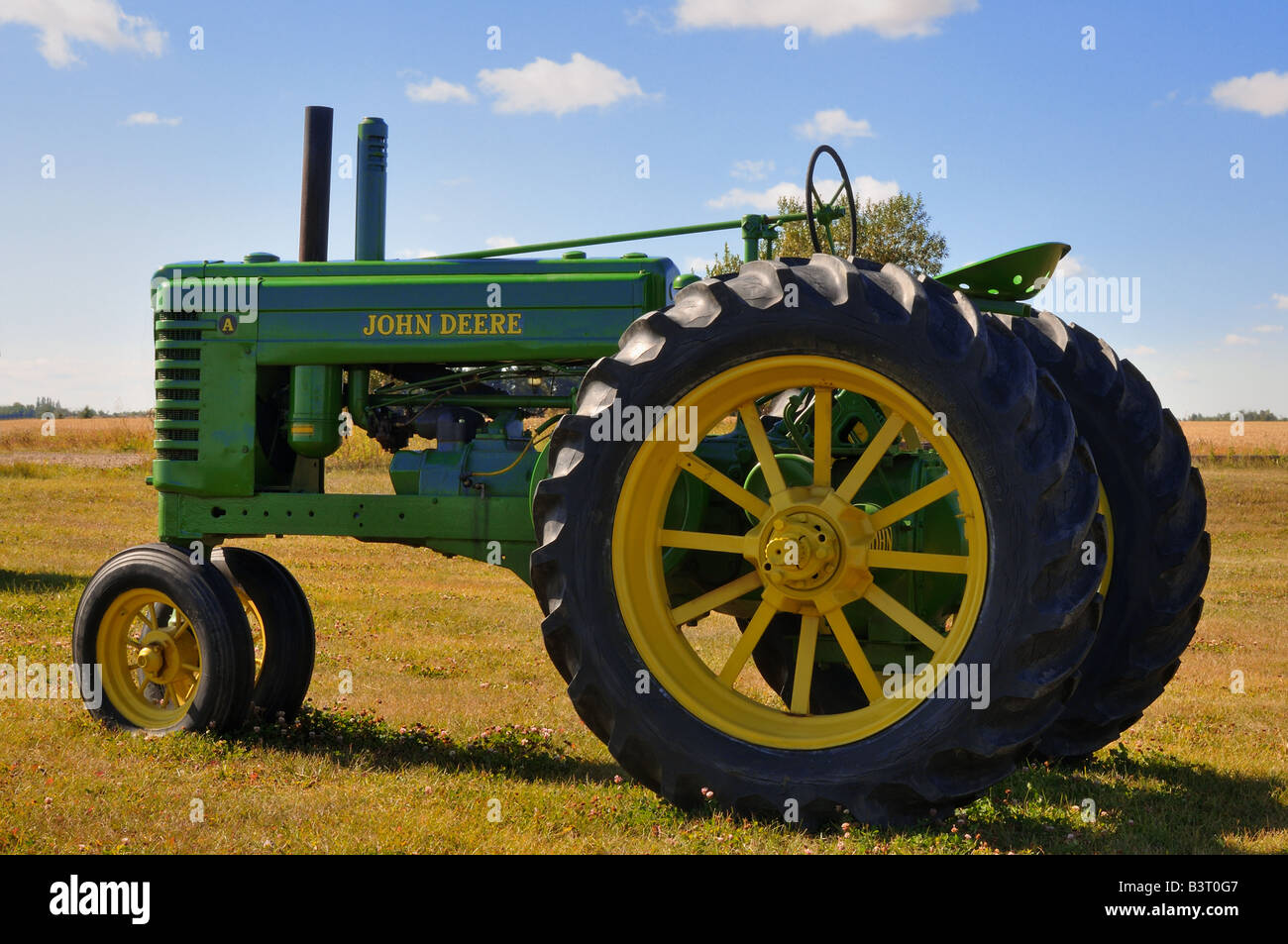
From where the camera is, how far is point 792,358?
3936 mm

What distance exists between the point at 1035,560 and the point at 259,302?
379 cm

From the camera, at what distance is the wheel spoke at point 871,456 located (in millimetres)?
4008

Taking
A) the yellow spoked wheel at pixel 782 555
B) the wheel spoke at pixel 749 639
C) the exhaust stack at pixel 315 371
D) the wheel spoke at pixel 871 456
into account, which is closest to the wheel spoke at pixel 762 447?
the yellow spoked wheel at pixel 782 555

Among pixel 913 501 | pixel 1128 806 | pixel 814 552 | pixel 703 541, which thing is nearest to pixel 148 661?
pixel 703 541

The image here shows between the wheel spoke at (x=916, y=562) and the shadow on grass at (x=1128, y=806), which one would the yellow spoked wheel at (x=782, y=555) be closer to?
the wheel spoke at (x=916, y=562)

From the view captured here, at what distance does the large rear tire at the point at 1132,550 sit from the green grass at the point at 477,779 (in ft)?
1.29

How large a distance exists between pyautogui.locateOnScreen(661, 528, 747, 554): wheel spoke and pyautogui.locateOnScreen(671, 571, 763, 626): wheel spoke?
0.18 meters

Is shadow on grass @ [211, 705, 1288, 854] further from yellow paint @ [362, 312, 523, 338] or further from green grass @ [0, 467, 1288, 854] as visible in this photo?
yellow paint @ [362, 312, 523, 338]

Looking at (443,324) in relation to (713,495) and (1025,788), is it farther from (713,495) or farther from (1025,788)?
(1025,788)

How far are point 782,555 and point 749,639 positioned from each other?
350 mm

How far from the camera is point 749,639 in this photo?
4168mm

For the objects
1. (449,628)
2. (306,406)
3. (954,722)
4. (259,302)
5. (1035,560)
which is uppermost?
(259,302)
